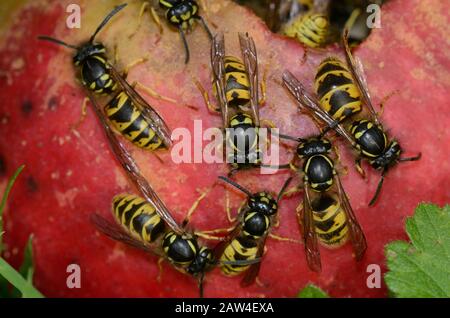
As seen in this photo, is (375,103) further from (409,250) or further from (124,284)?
(124,284)

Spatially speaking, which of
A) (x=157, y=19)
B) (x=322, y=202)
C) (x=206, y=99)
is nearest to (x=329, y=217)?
(x=322, y=202)

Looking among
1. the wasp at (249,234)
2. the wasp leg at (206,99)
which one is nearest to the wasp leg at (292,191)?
the wasp at (249,234)

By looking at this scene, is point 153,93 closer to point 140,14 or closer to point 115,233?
point 140,14

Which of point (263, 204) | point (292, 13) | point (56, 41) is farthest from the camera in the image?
point (292, 13)

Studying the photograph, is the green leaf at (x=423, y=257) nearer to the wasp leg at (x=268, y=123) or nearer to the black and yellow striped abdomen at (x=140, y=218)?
the wasp leg at (x=268, y=123)

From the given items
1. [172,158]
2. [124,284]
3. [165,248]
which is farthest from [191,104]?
[124,284]

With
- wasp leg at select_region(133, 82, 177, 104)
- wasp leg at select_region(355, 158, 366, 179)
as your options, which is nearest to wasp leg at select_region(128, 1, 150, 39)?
wasp leg at select_region(133, 82, 177, 104)
